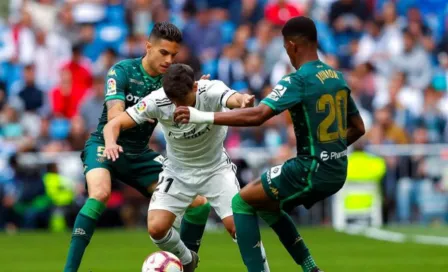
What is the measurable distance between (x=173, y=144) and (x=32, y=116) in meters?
11.0

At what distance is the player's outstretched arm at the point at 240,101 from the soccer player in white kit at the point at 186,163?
→ 0.02 metres

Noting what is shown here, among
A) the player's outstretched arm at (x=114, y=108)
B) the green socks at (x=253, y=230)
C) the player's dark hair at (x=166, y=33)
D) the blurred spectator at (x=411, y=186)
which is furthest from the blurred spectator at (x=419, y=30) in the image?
the green socks at (x=253, y=230)

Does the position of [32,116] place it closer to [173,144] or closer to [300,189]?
[173,144]

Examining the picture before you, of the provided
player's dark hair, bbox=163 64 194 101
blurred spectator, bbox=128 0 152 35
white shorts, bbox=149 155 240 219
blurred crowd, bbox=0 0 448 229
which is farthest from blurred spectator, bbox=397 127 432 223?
player's dark hair, bbox=163 64 194 101

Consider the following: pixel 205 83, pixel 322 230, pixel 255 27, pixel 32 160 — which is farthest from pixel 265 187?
pixel 255 27

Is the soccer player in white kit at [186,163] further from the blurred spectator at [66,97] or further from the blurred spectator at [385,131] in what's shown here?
the blurred spectator at [66,97]

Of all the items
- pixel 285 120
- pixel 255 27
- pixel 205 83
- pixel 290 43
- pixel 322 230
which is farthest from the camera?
pixel 255 27

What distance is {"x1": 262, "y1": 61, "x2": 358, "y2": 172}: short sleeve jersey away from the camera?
10.4 m

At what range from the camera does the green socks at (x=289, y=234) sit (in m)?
11.2

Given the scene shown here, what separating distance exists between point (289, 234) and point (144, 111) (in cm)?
180

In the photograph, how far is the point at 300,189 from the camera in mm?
10633

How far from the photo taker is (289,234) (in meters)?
11.2

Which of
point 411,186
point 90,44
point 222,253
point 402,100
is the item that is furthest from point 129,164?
point 90,44

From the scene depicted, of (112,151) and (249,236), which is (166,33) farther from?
(249,236)
